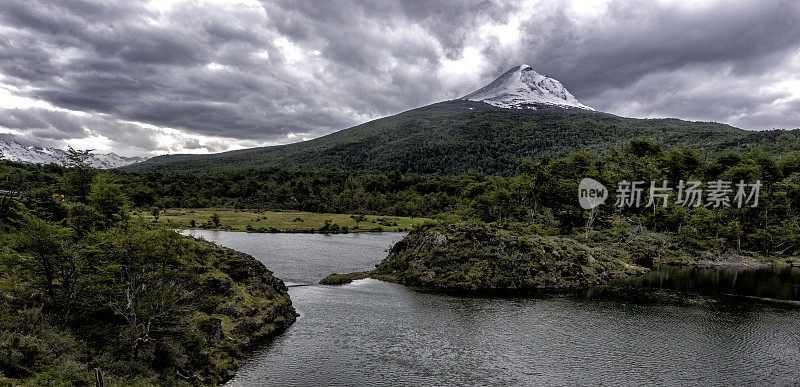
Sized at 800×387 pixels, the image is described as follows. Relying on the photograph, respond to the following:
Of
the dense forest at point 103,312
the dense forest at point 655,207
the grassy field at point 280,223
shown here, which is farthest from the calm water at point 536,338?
the grassy field at point 280,223

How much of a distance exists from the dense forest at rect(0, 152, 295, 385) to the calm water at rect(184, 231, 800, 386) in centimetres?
419

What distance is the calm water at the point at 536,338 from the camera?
27766mm

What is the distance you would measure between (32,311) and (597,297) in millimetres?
57115

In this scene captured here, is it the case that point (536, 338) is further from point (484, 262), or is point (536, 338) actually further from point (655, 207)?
point (655, 207)

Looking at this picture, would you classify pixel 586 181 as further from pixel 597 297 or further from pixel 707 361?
pixel 707 361

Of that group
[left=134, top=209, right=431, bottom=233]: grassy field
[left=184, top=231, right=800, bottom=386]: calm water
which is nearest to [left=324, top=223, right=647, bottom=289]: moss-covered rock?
[left=184, top=231, right=800, bottom=386]: calm water

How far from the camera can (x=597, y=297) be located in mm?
51875

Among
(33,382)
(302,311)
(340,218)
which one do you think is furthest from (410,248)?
(340,218)

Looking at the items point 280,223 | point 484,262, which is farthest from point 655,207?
point 280,223

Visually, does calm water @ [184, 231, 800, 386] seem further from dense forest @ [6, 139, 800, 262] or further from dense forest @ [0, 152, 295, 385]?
dense forest @ [6, 139, 800, 262]

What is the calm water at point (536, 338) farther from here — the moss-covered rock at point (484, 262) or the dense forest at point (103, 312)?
the moss-covered rock at point (484, 262)

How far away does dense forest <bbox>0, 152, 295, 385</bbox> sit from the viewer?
20.1 metres

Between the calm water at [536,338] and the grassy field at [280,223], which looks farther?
the grassy field at [280,223]

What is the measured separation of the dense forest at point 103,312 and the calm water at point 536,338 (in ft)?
13.7
